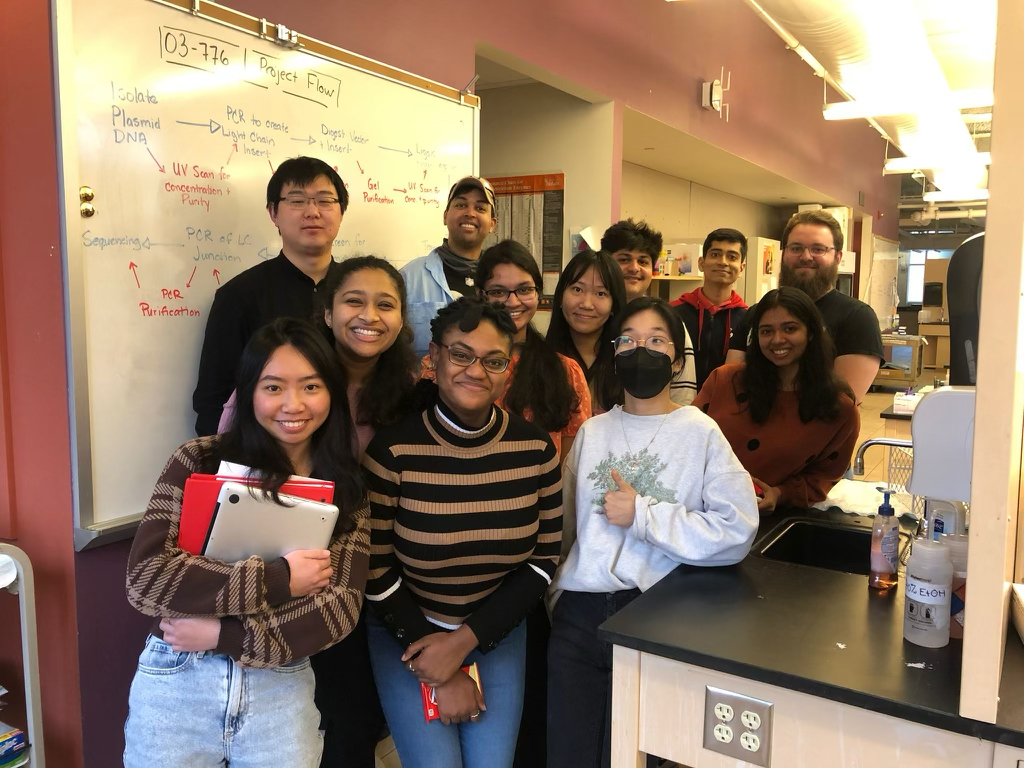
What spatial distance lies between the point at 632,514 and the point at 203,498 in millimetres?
826

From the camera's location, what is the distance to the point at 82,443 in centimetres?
185

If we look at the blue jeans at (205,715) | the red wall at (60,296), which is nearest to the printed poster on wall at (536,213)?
the red wall at (60,296)

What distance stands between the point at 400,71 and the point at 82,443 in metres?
1.70

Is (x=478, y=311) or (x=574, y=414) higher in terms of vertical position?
(x=478, y=311)

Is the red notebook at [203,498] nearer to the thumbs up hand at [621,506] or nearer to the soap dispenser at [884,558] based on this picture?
the thumbs up hand at [621,506]

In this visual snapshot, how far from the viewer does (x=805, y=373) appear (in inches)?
81.8

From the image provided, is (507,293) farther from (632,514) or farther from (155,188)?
(155,188)

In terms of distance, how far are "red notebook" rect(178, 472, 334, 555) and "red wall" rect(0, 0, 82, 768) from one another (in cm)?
74

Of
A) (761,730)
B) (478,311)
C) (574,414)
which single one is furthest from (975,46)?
(761,730)

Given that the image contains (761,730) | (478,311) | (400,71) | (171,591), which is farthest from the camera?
(400,71)

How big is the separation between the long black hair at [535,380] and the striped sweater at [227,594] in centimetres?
74

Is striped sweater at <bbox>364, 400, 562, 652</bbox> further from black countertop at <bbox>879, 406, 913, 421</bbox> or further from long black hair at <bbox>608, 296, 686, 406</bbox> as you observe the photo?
black countertop at <bbox>879, 406, 913, 421</bbox>

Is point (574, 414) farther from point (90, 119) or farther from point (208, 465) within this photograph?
point (90, 119)

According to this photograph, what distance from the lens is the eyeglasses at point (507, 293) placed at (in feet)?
6.64
